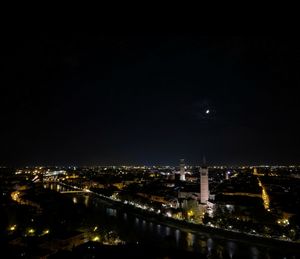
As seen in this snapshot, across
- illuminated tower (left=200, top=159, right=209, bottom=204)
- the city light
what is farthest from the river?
illuminated tower (left=200, top=159, right=209, bottom=204)

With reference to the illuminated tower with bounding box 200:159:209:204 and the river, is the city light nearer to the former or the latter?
the river

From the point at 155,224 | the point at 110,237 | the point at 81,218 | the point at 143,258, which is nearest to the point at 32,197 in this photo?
the point at 81,218

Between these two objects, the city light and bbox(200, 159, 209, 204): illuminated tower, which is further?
bbox(200, 159, 209, 204): illuminated tower

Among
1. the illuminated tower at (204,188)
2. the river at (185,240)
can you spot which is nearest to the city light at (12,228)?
the river at (185,240)

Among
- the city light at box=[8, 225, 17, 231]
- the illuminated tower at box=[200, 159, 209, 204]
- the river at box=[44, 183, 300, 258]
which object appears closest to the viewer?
the river at box=[44, 183, 300, 258]

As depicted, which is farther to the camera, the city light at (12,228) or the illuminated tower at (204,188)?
the illuminated tower at (204,188)

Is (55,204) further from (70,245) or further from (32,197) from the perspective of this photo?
(70,245)

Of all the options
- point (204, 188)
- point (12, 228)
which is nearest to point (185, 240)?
point (12, 228)

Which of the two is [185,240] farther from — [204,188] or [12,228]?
[204,188]

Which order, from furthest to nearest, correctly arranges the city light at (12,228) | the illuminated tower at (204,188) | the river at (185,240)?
the illuminated tower at (204,188), the city light at (12,228), the river at (185,240)

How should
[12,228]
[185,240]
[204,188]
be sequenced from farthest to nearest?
[204,188], [185,240], [12,228]

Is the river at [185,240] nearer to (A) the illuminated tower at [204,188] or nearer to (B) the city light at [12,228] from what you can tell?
(B) the city light at [12,228]

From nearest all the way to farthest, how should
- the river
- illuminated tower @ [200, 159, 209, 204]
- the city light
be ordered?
1. the river
2. the city light
3. illuminated tower @ [200, 159, 209, 204]
